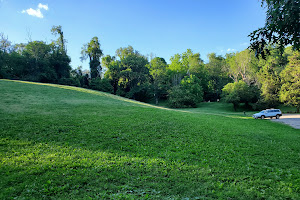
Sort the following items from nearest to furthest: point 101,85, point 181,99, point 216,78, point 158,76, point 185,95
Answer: point 181,99 → point 185,95 → point 101,85 → point 158,76 → point 216,78

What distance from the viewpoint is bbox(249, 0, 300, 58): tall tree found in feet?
18.6

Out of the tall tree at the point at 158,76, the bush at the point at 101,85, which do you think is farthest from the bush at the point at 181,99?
the bush at the point at 101,85

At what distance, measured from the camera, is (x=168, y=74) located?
203ft

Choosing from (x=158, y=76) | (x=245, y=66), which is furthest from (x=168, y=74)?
(x=245, y=66)

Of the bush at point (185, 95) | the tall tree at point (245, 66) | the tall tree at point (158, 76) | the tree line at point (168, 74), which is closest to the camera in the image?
the tree line at point (168, 74)

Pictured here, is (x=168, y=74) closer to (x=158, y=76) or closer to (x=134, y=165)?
(x=158, y=76)

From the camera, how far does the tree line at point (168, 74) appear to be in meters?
42.7

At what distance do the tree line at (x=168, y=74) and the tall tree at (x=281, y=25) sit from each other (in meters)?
39.8

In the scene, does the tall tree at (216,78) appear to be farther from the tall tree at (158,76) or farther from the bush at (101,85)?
the bush at (101,85)

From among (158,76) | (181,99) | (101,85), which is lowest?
(181,99)

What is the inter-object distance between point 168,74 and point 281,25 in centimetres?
5655

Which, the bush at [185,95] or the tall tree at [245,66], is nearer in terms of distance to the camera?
the bush at [185,95]

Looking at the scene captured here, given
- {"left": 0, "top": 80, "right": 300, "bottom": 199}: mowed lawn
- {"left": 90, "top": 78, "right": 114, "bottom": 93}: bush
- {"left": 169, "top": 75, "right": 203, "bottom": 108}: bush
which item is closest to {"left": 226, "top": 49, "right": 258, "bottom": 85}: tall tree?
{"left": 169, "top": 75, "right": 203, "bottom": 108}: bush

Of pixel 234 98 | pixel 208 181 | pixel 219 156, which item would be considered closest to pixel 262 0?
pixel 219 156
